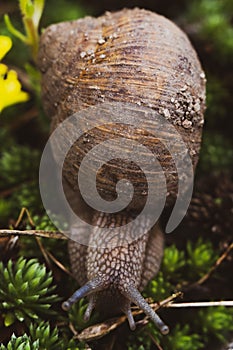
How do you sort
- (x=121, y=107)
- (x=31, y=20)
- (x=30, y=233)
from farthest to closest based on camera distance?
(x=31, y=20) → (x=30, y=233) → (x=121, y=107)

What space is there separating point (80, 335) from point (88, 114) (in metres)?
1.09

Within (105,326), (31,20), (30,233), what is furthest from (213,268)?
(31,20)

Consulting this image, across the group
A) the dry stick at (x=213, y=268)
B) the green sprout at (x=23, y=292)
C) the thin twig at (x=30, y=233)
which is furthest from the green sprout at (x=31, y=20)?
the dry stick at (x=213, y=268)

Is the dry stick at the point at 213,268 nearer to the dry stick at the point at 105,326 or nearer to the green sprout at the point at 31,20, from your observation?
the dry stick at the point at 105,326

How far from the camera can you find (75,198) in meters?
2.81

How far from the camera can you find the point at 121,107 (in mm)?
2332

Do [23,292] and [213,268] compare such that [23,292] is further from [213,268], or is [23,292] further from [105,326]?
[213,268]

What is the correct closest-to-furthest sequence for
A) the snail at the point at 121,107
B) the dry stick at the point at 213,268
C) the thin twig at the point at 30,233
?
1. the snail at the point at 121,107
2. the thin twig at the point at 30,233
3. the dry stick at the point at 213,268

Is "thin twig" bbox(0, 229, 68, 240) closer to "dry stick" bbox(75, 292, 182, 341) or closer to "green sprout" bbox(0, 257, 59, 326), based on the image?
"green sprout" bbox(0, 257, 59, 326)

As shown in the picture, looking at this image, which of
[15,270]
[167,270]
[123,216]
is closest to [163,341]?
[167,270]

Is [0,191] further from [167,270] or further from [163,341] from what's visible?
[163,341]

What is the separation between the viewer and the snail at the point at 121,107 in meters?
2.33

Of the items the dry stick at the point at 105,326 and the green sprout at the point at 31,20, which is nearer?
the dry stick at the point at 105,326

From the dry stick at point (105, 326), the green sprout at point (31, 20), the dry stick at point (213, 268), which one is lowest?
the dry stick at point (105, 326)
